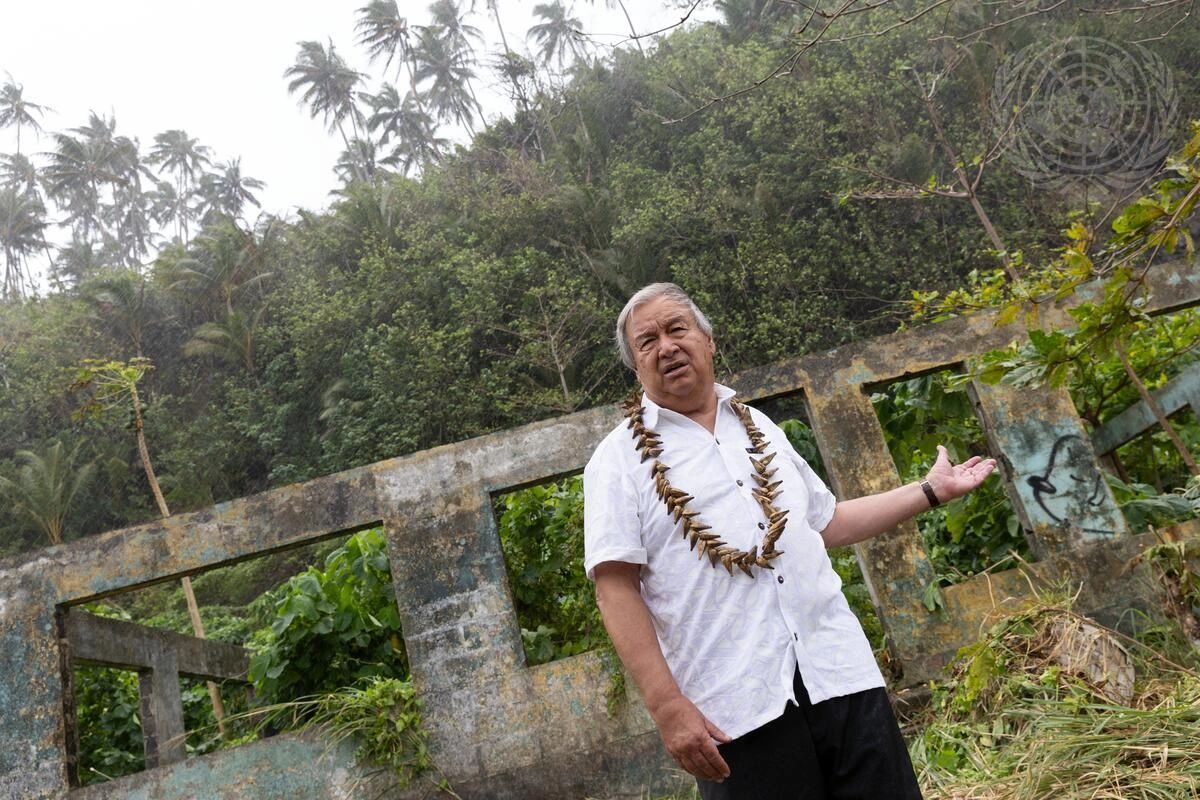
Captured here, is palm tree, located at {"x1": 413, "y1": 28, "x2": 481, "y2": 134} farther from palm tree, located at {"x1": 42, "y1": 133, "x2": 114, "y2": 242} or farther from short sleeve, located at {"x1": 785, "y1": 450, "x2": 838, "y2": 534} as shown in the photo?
→ short sleeve, located at {"x1": 785, "y1": 450, "x2": 838, "y2": 534}

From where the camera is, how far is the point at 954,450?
574cm

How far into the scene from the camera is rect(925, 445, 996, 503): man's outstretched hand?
90.6 inches

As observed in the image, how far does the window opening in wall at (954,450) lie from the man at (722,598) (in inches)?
128

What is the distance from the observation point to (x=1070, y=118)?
2036 centimetres

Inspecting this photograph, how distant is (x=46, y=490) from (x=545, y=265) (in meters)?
13.9

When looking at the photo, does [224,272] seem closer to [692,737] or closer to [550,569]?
[550,569]

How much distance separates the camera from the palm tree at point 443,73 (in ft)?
125

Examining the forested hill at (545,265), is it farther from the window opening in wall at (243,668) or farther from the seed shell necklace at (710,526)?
the seed shell necklace at (710,526)

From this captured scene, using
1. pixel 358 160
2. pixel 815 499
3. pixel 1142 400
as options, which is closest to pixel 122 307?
pixel 358 160

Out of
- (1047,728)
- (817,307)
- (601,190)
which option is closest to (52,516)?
(601,190)

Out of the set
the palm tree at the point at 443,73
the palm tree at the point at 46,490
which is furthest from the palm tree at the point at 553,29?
the palm tree at the point at 46,490

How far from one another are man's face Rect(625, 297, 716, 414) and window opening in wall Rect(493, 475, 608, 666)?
3534 mm

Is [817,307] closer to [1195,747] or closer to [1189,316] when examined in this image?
[1189,316]

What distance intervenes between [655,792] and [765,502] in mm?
2714
